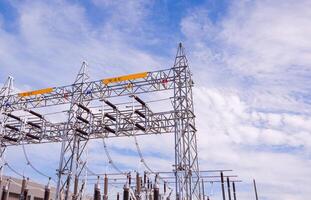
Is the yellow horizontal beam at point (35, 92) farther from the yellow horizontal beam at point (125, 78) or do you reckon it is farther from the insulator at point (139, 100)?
the insulator at point (139, 100)

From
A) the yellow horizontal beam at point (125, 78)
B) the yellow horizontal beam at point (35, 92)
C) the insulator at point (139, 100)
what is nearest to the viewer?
the insulator at point (139, 100)

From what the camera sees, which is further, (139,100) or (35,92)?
(35,92)

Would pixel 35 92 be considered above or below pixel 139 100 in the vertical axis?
above

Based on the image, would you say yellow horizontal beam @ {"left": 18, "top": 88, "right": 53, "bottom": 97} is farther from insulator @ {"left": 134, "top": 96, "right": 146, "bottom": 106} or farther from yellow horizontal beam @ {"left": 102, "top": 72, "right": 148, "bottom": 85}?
insulator @ {"left": 134, "top": 96, "right": 146, "bottom": 106}

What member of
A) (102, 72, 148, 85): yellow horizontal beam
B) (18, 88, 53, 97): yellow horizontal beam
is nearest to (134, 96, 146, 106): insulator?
(102, 72, 148, 85): yellow horizontal beam

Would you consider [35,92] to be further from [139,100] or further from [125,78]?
[139,100]

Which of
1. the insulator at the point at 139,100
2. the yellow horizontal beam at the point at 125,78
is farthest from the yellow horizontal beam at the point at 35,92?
the insulator at the point at 139,100

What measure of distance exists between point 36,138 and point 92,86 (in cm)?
712

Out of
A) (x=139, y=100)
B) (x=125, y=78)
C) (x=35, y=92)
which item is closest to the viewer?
(x=139, y=100)

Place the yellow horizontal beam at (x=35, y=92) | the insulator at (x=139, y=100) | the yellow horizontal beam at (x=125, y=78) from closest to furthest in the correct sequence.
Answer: the insulator at (x=139, y=100) < the yellow horizontal beam at (x=125, y=78) < the yellow horizontal beam at (x=35, y=92)

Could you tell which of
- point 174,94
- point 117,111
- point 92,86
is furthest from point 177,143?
point 92,86

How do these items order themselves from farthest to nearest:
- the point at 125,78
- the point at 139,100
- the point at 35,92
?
the point at 35,92
the point at 125,78
the point at 139,100

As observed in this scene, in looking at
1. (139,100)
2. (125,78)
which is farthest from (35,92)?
(139,100)

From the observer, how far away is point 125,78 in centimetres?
2320
